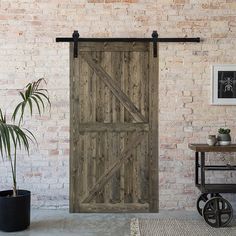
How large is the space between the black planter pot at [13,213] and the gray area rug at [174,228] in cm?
129

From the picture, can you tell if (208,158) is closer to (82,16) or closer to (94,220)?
(94,220)

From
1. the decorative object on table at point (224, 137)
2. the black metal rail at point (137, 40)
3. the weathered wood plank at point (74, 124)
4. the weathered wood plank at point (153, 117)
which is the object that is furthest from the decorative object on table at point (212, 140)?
the weathered wood plank at point (74, 124)

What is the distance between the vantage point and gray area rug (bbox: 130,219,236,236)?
4.56 m

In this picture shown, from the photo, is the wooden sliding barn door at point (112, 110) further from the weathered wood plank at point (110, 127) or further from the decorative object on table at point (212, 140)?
the decorative object on table at point (212, 140)

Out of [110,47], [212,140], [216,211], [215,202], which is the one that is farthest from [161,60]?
[216,211]

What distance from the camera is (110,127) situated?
5488mm

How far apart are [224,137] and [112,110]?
5.09 feet

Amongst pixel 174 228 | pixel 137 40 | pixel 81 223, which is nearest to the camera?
pixel 174 228

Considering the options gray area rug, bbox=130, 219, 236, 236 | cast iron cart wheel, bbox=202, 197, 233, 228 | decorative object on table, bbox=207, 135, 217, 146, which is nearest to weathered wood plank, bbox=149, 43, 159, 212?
gray area rug, bbox=130, 219, 236, 236

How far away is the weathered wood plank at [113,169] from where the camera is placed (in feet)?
18.1

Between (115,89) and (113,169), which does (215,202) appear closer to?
(113,169)

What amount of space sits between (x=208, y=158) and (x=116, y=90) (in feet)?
5.25

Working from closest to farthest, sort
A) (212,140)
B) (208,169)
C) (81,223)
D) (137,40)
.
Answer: (81,223) < (212,140) < (208,169) < (137,40)

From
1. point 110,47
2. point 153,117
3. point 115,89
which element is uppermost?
point 110,47
